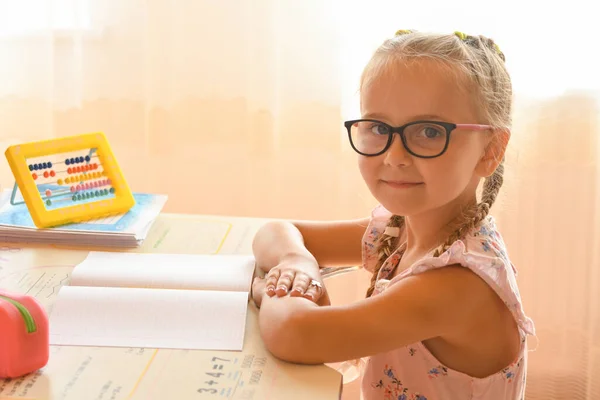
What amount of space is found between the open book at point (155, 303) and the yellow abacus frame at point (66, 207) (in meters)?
0.16

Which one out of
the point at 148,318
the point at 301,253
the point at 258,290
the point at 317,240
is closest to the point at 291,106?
the point at 317,240

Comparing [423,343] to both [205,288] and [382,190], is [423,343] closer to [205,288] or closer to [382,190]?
[382,190]

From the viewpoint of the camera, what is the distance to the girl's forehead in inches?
41.5

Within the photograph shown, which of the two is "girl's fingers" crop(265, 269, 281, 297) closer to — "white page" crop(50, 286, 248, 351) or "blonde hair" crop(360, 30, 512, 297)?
"white page" crop(50, 286, 248, 351)

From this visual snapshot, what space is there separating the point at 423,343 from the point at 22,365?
498mm

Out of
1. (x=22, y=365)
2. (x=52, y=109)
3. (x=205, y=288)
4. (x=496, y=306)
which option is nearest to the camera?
(x=22, y=365)

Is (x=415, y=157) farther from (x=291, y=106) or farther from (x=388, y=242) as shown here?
(x=291, y=106)

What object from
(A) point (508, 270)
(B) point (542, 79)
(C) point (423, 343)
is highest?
(B) point (542, 79)

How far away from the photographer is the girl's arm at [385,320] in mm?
978

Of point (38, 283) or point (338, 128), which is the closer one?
point (38, 283)

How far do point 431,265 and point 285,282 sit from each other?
0.66ft

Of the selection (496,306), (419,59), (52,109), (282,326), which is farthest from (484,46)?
(52,109)

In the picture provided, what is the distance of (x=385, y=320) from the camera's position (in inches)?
38.7

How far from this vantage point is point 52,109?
83.5 inches
